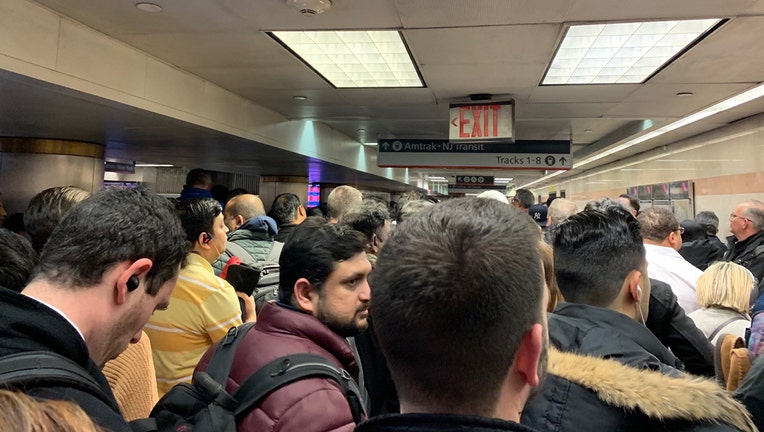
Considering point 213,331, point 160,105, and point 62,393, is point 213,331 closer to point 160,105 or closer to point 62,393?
point 62,393

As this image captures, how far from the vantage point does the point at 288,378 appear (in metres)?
1.15

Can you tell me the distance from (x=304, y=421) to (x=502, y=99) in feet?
15.2

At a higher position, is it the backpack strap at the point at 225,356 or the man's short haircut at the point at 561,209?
the man's short haircut at the point at 561,209

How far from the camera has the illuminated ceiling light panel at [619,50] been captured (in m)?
3.20

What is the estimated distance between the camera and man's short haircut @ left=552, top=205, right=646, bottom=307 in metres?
1.44

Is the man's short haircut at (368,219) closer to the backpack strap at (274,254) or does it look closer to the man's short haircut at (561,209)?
the backpack strap at (274,254)

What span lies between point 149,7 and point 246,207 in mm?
1533

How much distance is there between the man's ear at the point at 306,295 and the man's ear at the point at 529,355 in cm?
96

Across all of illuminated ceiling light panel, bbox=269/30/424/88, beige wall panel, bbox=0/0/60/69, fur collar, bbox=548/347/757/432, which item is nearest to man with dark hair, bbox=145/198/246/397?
fur collar, bbox=548/347/757/432

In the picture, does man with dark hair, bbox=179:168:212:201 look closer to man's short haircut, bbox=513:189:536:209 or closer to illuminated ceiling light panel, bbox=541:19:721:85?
man's short haircut, bbox=513:189:536:209

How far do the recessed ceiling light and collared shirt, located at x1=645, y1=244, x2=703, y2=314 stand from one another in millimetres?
3364

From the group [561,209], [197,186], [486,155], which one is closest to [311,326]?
[561,209]

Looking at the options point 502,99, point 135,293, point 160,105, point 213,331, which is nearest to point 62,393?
point 135,293

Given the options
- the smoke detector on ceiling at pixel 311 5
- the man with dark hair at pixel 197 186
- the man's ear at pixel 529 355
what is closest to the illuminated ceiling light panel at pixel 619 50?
the smoke detector on ceiling at pixel 311 5
